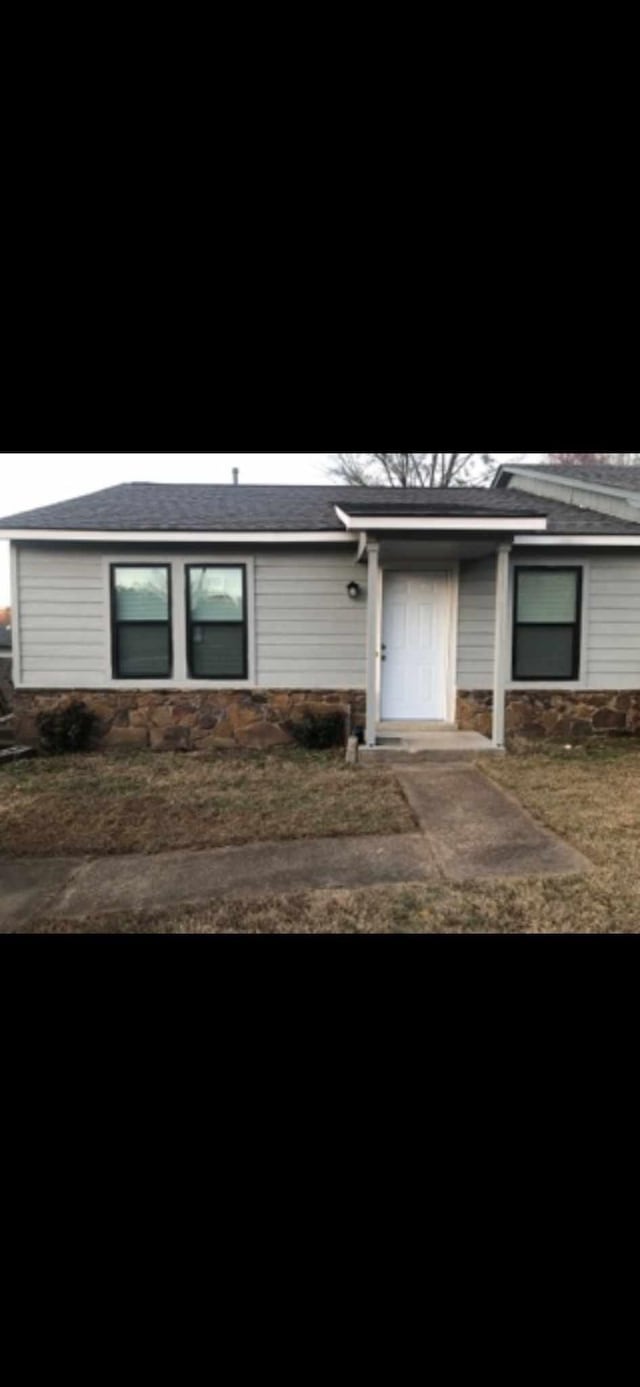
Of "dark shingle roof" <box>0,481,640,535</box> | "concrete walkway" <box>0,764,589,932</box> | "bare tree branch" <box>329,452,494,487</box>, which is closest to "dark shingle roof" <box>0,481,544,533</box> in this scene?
"dark shingle roof" <box>0,481,640,535</box>

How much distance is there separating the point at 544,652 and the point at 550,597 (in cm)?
67

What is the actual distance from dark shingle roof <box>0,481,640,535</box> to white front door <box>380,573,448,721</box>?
0.97 metres

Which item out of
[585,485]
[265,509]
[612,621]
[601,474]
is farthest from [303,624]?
[601,474]

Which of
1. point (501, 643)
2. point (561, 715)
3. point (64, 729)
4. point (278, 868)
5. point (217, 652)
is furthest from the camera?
point (561, 715)

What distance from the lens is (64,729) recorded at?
7.68 metres

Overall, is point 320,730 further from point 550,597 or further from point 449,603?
point 550,597

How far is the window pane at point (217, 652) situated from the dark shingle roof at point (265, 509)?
1189 mm

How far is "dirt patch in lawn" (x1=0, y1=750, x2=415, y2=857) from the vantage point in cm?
476

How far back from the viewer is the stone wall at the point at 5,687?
374 inches

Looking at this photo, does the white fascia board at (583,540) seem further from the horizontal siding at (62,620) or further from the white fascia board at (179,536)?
the horizontal siding at (62,620)

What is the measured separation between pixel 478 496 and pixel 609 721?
13.6 ft
